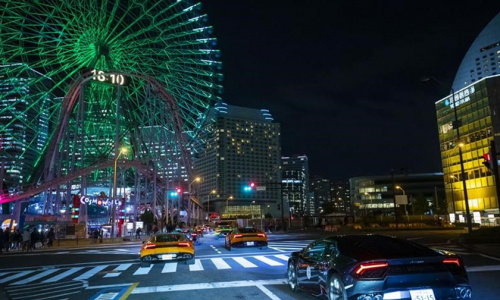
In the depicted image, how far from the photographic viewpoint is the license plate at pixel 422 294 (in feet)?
21.6

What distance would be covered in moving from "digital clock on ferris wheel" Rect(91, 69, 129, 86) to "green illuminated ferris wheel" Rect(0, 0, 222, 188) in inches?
6.8

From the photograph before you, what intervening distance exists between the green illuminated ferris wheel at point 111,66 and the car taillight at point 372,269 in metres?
47.0

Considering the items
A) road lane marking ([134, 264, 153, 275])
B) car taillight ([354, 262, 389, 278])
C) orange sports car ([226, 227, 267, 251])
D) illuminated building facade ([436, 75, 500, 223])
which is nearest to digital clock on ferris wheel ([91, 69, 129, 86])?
orange sports car ([226, 227, 267, 251])

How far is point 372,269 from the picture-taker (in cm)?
681

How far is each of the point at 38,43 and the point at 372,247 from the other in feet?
162

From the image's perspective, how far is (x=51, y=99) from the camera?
59.4m

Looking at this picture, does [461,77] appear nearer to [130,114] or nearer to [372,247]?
[130,114]

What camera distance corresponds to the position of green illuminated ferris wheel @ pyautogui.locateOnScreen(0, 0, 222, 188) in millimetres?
46344

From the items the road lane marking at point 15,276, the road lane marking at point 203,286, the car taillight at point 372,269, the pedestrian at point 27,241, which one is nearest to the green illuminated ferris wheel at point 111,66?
the pedestrian at point 27,241

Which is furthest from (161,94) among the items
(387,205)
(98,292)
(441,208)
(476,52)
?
(476,52)

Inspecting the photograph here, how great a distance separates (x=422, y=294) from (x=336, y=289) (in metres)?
1.48

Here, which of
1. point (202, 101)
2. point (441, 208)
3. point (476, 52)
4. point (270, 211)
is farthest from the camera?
point (270, 211)

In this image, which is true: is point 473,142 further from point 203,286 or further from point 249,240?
point 203,286

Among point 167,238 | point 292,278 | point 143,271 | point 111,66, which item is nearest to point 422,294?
point 292,278
